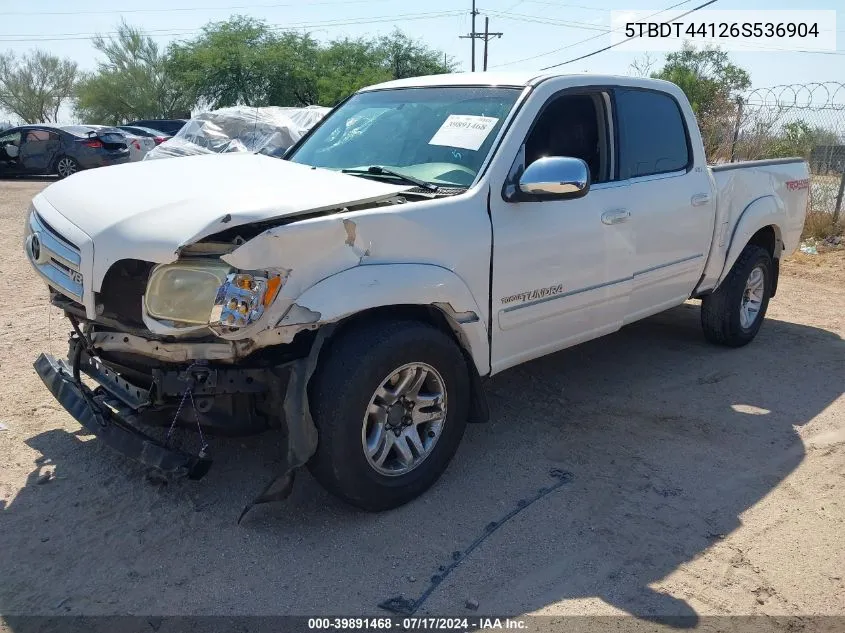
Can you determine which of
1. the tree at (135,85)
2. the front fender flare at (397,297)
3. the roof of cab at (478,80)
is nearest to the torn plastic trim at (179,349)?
the front fender flare at (397,297)

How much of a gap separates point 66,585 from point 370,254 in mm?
1741

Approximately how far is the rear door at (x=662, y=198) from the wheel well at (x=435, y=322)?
1.42 metres

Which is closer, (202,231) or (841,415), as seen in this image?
(202,231)

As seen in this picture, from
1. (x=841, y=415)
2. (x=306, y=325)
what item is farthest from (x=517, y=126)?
(x=841, y=415)

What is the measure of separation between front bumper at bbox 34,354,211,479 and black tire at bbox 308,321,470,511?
516 millimetres

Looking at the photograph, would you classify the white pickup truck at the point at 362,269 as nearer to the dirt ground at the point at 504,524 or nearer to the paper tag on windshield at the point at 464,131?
the paper tag on windshield at the point at 464,131

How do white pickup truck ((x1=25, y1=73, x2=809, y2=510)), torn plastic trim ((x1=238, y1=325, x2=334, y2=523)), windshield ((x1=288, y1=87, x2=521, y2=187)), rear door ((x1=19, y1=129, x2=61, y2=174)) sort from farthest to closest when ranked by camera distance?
rear door ((x1=19, y1=129, x2=61, y2=174))
windshield ((x1=288, y1=87, x2=521, y2=187))
torn plastic trim ((x1=238, y1=325, x2=334, y2=523))
white pickup truck ((x1=25, y1=73, x2=809, y2=510))

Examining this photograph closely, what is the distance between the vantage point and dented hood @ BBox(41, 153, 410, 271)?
2961 mm

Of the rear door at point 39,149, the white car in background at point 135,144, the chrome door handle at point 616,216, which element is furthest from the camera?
the white car in background at point 135,144

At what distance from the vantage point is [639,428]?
14.9 feet

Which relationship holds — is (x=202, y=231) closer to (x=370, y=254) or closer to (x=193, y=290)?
(x=193, y=290)

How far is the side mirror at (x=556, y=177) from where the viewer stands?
11.9 feet

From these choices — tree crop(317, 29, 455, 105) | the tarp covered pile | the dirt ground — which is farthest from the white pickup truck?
tree crop(317, 29, 455, 105)

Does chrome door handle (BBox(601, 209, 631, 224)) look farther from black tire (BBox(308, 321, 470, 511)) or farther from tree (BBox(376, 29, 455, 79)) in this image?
tree (BBox(376, 29, 455, 79))
